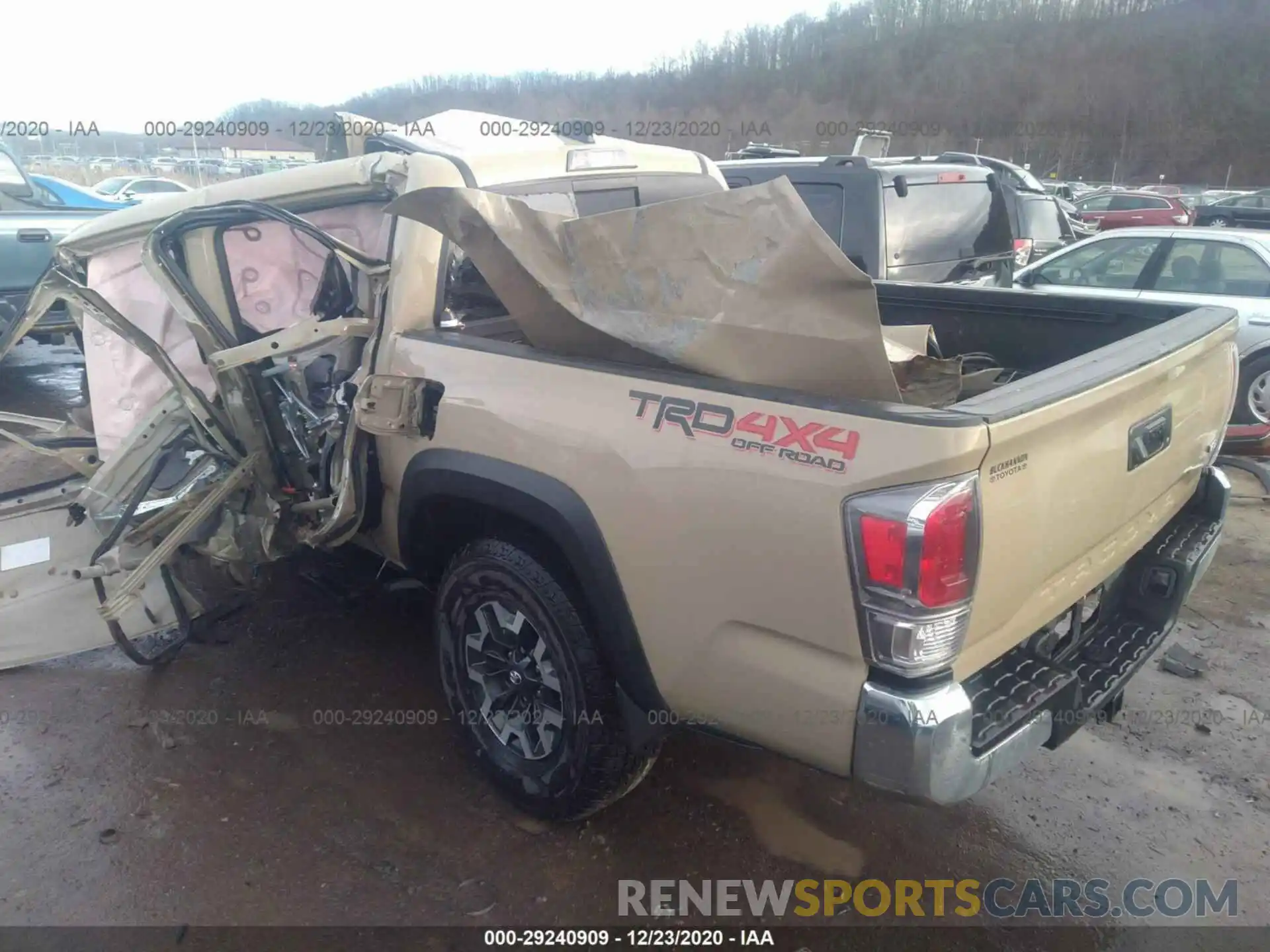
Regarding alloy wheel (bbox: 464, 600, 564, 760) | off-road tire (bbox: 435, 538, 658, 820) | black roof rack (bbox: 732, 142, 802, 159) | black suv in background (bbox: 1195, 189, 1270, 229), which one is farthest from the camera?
Result: black suv in background (bbox: 1195, 189, 1270, 229)

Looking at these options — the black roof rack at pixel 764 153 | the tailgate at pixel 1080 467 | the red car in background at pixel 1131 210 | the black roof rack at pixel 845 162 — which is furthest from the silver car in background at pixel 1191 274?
the red car in background at pixel 1131 210

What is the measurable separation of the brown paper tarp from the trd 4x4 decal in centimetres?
14

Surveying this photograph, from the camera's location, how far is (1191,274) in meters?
7.26

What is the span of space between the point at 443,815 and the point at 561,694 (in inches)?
28.3

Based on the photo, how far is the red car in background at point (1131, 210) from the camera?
21.1 metres

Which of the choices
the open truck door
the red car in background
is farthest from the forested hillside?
the open truck door

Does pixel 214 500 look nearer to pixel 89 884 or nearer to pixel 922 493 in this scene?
pixel 89 884

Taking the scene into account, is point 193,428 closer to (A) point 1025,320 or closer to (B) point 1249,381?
(A) point 1025,320

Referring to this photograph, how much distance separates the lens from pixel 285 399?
3449 mm

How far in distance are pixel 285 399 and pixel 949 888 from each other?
2.88m

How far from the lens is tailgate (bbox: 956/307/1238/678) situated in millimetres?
1940

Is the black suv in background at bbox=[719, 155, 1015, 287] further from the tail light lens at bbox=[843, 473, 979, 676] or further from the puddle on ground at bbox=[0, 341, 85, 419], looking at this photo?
the puddle on ground at bbox=[0, 341, 85, 419]

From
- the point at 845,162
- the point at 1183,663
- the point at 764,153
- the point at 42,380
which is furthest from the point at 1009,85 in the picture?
the point at 1183,663

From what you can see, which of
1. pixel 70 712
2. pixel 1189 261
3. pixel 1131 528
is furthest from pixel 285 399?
pixel 1189 261
